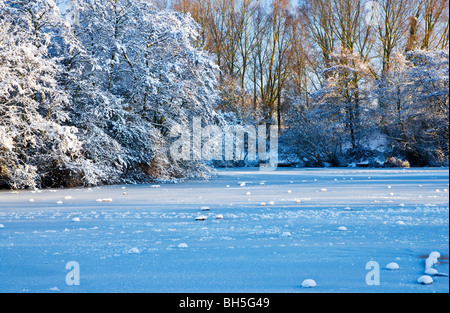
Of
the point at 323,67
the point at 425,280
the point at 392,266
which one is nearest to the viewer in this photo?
the point at 425,280

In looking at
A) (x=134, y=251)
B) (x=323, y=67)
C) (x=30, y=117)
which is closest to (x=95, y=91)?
(x=30, y=117)

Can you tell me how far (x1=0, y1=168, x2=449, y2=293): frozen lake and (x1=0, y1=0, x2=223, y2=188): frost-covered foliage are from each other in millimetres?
5142

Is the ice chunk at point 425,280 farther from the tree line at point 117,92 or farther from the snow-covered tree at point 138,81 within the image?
the snow-covered tree at point 138,81

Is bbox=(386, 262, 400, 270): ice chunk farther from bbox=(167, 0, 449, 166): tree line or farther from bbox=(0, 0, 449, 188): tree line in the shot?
bbox=(167, 0, 449, 166): tree line

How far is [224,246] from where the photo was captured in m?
3.87

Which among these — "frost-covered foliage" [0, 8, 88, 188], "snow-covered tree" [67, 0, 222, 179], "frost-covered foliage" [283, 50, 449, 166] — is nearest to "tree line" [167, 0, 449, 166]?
"frost-covered foliage" [283, 50, 449, 166]

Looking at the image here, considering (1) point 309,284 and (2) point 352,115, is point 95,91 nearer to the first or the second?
(1) point 309,284

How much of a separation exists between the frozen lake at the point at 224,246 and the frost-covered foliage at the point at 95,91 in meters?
5.14

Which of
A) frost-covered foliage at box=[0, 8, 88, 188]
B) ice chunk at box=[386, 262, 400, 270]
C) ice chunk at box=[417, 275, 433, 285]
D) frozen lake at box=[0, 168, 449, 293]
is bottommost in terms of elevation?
frozen lake at box=[0, 168, 449, 293]

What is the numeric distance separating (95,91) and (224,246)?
976cm

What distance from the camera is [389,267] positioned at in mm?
3002

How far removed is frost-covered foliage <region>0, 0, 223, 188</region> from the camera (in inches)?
451

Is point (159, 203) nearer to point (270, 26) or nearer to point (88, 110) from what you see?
point (88, 110)
